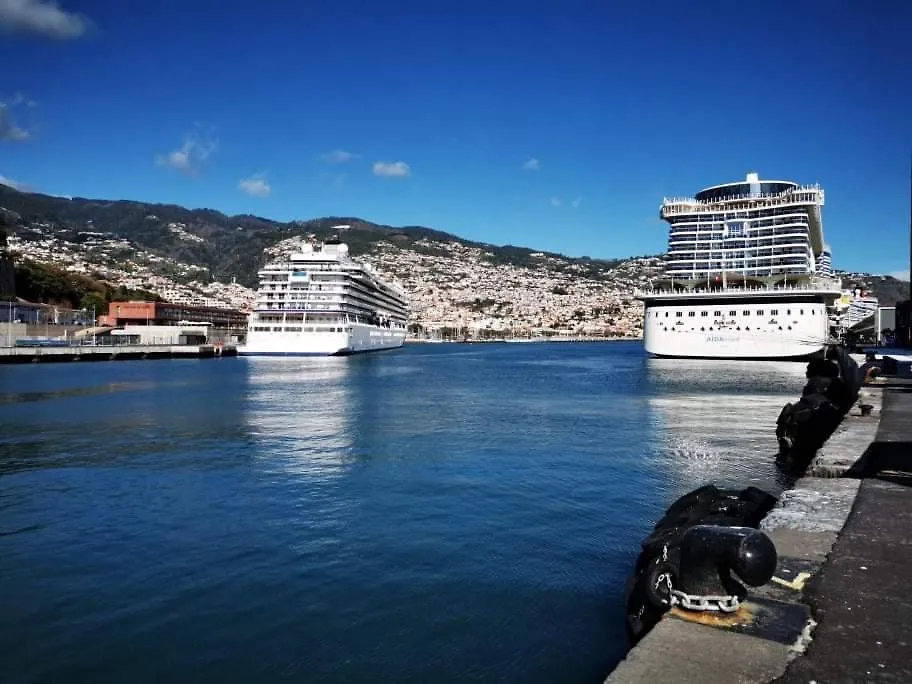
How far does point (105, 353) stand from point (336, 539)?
7056cm

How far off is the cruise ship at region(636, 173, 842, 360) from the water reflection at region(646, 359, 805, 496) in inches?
452

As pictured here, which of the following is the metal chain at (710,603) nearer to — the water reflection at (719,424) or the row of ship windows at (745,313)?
the water reflection at (719,424)

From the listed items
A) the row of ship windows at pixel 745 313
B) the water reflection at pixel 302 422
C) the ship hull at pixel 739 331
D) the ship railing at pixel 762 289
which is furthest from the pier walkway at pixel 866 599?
the ship railing at pixel 762 289

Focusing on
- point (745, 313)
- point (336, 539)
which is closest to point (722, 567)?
point (336, 539)

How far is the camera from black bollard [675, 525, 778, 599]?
4.50 metres

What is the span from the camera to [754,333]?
56969 mm

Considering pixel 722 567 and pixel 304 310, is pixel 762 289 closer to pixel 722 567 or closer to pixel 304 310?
pixel 304 310

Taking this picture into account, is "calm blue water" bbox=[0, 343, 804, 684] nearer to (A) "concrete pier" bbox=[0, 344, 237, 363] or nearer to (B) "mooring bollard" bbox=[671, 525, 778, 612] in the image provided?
(B) "mooring bollard" bbox=[671, 525, 778, 612]

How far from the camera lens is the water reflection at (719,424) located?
47.0 feet

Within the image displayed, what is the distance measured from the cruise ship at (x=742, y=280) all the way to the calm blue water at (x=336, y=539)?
35.2 meters

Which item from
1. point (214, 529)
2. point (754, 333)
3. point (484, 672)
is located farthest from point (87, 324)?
point (484, 672)

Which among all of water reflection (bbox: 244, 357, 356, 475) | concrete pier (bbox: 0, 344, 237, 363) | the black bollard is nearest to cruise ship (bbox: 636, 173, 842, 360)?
water reflection (bbox: 244, 357, 356, 475)

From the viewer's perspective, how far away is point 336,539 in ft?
33.0

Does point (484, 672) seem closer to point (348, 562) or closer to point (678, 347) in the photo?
point (348, 562)
